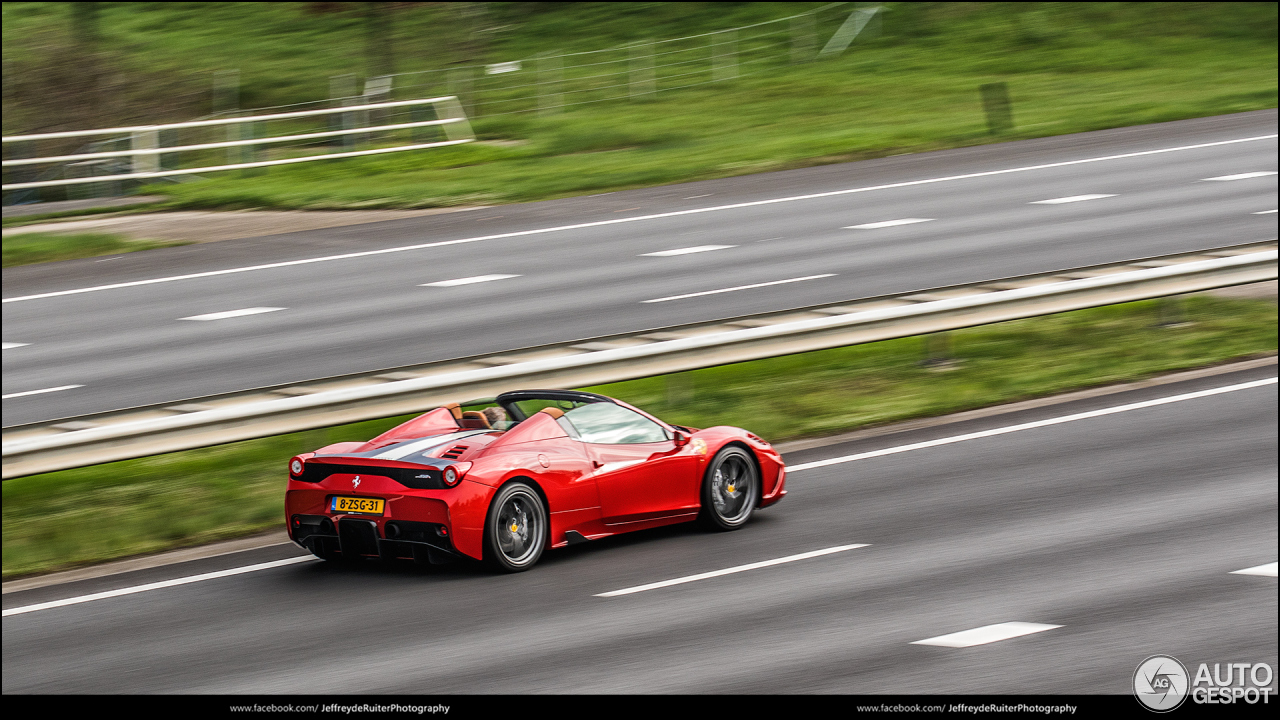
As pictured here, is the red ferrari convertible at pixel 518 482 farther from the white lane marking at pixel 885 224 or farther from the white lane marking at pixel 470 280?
the white lane marking at pixel 885 224

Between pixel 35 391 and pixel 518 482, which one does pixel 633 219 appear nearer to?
pixel 35 391

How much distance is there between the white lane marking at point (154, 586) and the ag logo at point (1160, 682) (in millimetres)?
5509

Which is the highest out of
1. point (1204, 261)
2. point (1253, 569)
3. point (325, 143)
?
point (325, 143)

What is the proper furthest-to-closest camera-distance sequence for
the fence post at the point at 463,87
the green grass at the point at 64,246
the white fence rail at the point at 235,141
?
1. the fence post at the point at 463,87
2. the white fence rail at the point at 235,141
3. the green grass at the point at 64,246

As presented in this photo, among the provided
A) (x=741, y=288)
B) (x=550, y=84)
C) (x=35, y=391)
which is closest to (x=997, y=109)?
(x=550, y=84)

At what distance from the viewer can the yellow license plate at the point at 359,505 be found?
31.8 ft

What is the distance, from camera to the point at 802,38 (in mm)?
42438

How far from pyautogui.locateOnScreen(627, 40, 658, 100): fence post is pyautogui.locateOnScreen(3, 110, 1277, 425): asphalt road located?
992cm

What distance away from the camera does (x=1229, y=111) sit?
3400 cm

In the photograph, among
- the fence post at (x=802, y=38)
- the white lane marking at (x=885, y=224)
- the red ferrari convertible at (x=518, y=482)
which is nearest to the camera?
the red ferrari convertible at (x=518, y=482)

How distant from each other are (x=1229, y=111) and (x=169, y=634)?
3010 centimetres

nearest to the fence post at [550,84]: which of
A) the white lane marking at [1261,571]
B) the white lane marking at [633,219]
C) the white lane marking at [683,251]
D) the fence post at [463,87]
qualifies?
the fence post at [463,87]
